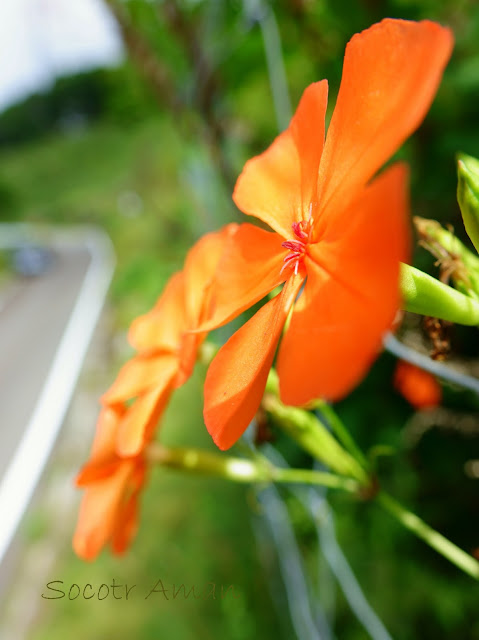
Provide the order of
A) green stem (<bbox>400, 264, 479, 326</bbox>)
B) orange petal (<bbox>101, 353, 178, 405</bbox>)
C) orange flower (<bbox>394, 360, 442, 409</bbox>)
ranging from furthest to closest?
orange flower (<bbox>394, 360, 442, 409</bbox>)
orange petal (<bbox>101, 353, 178, 405</bbox>)
green stem (<bbox>400, 264, 479, 326</bbox>)

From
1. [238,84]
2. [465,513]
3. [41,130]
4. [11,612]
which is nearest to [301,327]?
[465,513]

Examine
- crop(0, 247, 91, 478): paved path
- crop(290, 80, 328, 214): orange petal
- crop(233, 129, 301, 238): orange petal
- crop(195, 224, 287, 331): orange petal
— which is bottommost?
crop(0, 247, 91, 478): paved path

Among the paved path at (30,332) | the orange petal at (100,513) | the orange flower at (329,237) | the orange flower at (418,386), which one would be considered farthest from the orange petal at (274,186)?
the paved path at (30,332)

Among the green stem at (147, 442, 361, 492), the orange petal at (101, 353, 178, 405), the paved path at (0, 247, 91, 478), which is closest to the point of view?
the orange petal at (101, 353, 178, 405)

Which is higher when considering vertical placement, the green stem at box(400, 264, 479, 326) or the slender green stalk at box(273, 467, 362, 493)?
the green stem at box(400, 264, 479, 326)

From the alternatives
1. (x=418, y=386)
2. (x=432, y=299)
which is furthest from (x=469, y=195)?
(x=418, y=386)

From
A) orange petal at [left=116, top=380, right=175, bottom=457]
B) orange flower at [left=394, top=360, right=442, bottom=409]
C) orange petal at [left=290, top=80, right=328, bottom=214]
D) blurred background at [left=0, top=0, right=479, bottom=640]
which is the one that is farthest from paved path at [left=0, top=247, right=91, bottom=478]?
orange petal at [left=290, top=80, right=328, bottom=214]

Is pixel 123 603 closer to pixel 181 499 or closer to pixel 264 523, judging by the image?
pixel 181 499

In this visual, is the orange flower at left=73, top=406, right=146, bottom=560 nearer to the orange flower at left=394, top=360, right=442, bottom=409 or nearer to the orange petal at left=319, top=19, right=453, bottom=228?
the orange petal at left=319, top=19, right=453, bottom=228
